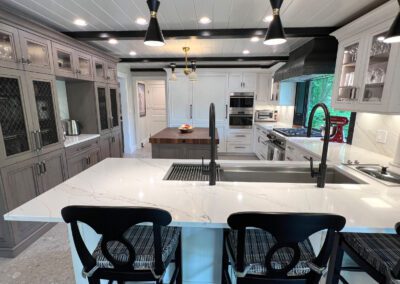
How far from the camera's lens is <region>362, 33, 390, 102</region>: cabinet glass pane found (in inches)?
70.8

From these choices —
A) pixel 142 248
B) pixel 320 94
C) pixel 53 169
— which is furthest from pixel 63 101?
pixel 320 94

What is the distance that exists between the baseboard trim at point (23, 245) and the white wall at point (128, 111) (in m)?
3.53

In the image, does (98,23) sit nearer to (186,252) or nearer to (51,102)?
(51,102)

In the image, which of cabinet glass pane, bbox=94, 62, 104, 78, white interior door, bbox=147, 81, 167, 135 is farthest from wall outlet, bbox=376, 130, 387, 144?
white interior door, bbox=147, 81, 167, 135

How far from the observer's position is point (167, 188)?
127 centimetres

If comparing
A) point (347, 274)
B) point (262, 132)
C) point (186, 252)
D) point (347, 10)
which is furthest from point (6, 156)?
point (262, 132)

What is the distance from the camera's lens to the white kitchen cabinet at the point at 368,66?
1694 mm

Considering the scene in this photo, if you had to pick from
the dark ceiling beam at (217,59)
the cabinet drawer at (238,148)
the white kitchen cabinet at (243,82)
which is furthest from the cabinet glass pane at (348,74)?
the cabinet drawer at (238,148)

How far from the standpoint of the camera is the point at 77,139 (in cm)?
303

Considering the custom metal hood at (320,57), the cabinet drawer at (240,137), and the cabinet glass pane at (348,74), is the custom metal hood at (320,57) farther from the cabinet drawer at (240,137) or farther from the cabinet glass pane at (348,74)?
the cabinet drawer at (240,137)

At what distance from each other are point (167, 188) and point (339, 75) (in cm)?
243

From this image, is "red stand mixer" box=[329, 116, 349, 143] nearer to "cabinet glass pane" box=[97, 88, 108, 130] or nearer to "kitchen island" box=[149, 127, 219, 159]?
"kitchen island" box=[149, 127, 219, 159]

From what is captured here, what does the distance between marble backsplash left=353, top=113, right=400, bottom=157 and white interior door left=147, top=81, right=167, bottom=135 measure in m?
5.47

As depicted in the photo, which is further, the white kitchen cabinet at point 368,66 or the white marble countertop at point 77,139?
the white marble countertop at point 77,139
